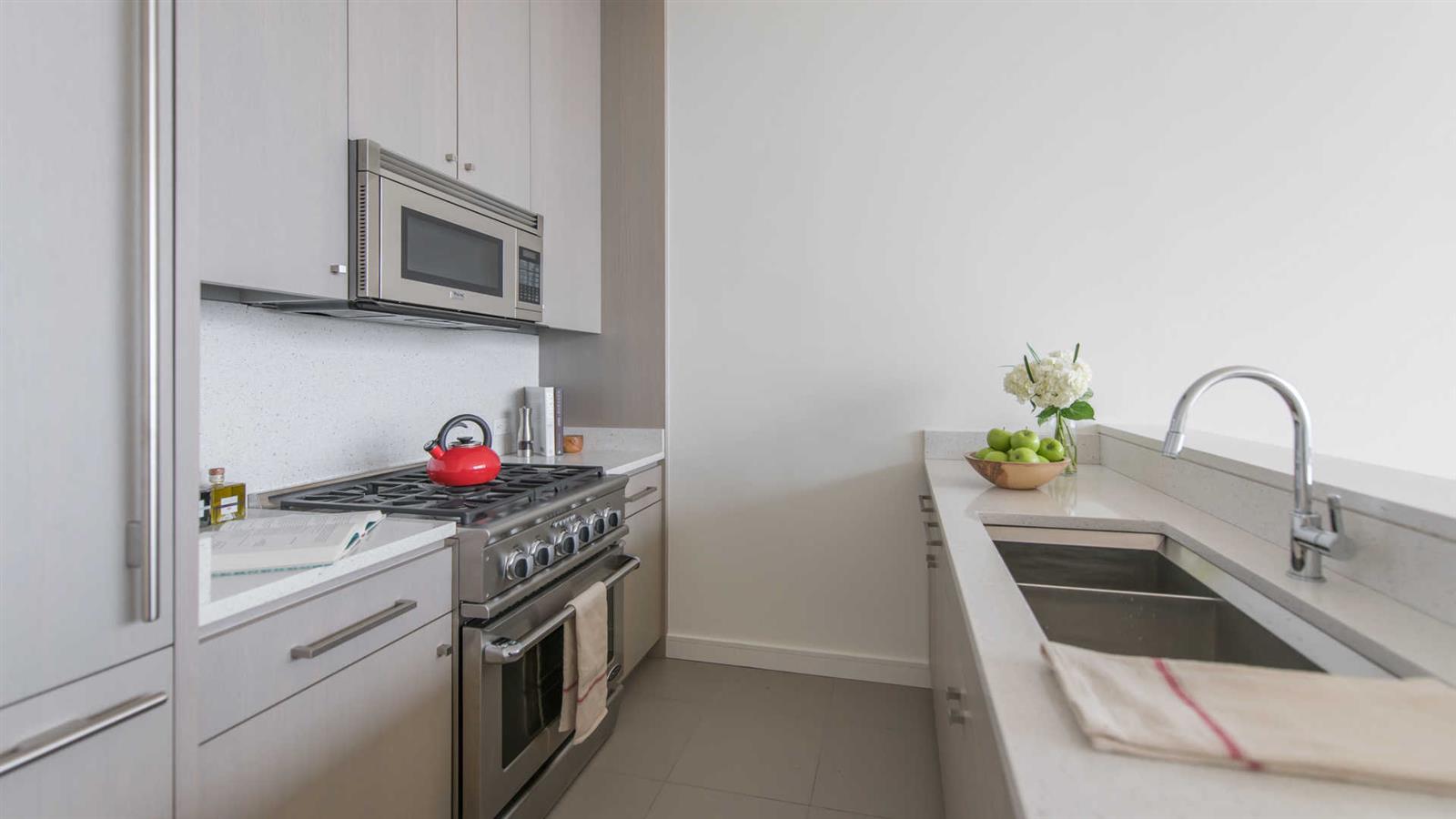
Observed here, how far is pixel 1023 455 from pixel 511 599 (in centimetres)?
146

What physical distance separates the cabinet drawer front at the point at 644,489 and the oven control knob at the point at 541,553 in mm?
725

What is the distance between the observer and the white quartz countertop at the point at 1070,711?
52 centimetres

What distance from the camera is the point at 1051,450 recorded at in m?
2.08

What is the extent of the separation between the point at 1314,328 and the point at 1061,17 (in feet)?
4.67

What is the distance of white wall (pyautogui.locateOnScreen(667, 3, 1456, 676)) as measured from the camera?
2.31m

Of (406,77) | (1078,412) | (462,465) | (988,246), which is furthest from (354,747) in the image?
(988,246)

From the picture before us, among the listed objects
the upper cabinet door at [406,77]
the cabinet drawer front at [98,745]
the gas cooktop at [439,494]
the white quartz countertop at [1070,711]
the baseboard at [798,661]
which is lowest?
the baseboard at [798,661]

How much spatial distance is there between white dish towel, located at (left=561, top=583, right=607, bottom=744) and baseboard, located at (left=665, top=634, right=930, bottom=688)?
0.97m

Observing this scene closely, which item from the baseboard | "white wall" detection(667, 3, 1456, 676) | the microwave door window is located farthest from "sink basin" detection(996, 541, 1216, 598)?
the microwave door window

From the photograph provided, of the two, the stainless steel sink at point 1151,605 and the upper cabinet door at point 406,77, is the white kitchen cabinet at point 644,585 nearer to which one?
the upper cabinet door at point 406,77

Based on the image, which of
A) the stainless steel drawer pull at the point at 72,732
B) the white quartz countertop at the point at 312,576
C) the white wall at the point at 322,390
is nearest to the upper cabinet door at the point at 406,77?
the white wall at the point at 322,390

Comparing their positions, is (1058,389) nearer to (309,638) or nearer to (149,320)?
(309,638)

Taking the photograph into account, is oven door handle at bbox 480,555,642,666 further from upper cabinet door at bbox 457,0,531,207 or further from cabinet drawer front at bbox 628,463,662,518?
upper cabinet door at bbox 457,0,531,207

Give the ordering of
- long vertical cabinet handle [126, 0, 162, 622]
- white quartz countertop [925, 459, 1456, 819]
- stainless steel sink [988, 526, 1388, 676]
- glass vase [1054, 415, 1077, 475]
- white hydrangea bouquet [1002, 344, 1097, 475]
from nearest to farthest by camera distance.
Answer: white quartz countertop [925, 459, 1456, 819], long vertical cabinet handle [126, 0, 162, 622], stainless steel sink [988, 526, 1388, 676], white hydrangea bouquet [1002, 344, 1097, 475], glass vase [1054, 415, 1077, 475]
